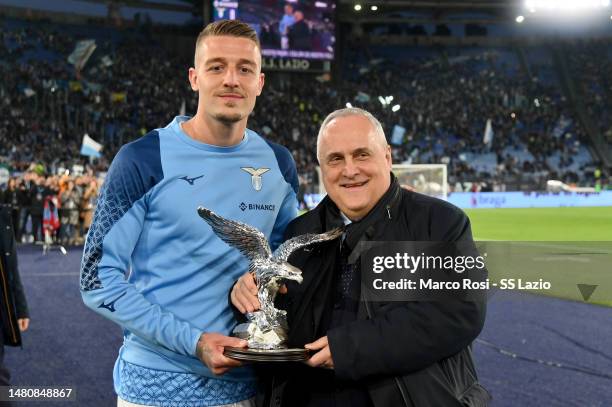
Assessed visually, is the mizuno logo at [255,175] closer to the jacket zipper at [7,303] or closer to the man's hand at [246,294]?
the man's hand at [246,294]

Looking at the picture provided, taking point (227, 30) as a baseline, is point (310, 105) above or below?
below

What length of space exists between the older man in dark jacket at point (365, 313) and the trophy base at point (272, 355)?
0.15 ft

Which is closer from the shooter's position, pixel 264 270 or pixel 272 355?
pixel 272 355

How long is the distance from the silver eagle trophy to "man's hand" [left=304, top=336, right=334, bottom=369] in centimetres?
11

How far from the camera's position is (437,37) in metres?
50.5

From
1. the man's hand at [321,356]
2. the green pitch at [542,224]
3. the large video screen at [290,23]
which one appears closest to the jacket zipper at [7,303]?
the man's hand at [321,356]

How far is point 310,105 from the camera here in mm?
41250

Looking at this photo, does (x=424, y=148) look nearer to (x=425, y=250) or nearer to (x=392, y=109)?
(x=392, y=109)

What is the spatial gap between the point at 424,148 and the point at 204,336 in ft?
127

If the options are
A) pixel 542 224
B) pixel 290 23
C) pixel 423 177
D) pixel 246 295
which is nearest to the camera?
pixel 246 295

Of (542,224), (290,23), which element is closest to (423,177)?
(542,224)

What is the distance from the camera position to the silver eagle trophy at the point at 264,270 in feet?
6.90

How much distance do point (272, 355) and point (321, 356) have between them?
0.16 metres

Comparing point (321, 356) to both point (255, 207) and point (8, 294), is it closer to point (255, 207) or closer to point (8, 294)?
point (255, 207)
